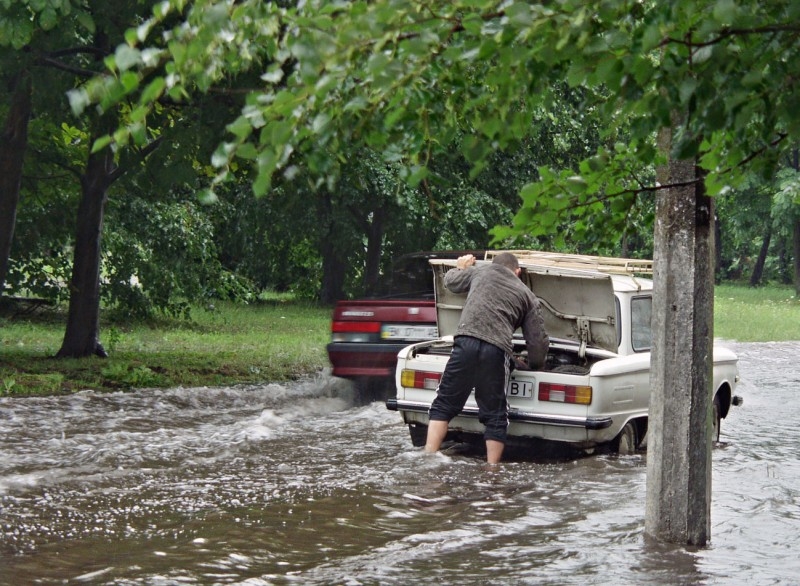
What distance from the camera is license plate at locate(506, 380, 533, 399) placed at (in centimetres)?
977

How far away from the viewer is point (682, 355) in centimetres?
687

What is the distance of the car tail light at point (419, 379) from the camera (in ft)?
33.7

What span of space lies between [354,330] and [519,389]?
3.76 m

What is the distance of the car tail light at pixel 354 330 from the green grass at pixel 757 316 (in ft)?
50.1

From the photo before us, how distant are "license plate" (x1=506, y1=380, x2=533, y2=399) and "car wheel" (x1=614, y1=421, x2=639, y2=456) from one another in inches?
35.8

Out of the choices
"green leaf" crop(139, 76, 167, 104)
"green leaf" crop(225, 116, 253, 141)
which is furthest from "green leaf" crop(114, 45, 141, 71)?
"green leaf" crop(225, 116, 253, 141)

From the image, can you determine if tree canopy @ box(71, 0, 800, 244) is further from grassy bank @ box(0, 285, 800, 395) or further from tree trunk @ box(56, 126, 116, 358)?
tree trunk @ box(56, 126, 116, 358)

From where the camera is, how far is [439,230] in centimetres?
2430

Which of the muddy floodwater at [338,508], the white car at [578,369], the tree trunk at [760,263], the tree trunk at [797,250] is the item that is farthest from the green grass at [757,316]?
the white car at [578,369]

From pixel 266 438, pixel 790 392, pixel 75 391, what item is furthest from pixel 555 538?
pixel 790 392

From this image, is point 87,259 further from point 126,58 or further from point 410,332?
point 126,58

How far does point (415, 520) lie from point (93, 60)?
874 centimetres

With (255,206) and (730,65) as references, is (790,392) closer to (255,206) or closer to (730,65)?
(730,65)

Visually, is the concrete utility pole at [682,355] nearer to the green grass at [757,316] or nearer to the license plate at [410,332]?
the license plate at [410,332]
